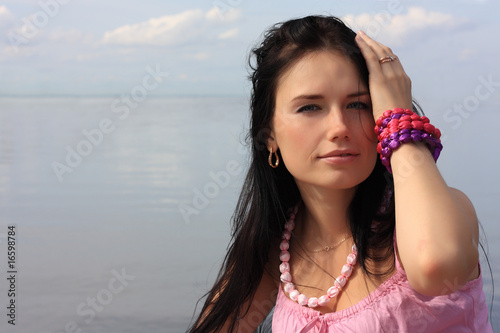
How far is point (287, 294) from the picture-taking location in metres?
2.43

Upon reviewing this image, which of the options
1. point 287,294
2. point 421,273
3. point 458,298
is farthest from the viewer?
point 287,294

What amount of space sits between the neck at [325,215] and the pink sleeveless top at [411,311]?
0.33 meters

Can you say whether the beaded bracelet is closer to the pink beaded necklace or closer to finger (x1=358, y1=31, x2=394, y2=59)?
finger (x1=358, y1=31, x2=394, y2=59)

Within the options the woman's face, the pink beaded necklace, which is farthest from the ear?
the pink beaded necklace

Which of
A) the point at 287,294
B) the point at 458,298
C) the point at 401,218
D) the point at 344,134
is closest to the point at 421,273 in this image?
the point at 401,218

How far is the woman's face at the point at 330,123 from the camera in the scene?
2115 millimetres

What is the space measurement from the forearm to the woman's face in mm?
171

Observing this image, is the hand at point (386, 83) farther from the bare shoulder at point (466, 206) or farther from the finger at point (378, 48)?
the bare shoulder at point (466, 206)

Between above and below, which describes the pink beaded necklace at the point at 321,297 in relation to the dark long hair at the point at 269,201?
below

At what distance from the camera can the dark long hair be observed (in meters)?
2.28

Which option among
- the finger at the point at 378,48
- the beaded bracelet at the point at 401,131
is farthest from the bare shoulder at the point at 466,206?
the finger at the point at 378,48

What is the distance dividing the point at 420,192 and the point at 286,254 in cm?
77

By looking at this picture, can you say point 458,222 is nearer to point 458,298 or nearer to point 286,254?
point 458,298

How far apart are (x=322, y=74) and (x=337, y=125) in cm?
20
